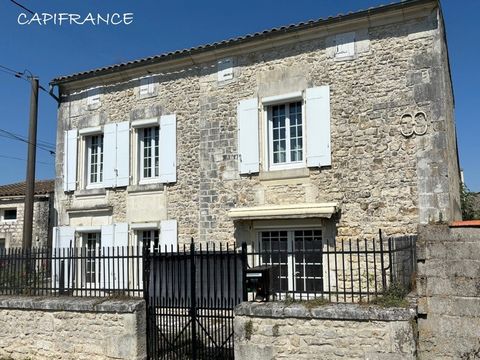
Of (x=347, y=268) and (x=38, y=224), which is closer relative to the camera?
(x=347, y=268)

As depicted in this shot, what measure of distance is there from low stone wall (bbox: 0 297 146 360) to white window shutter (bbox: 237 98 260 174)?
4689 millimetres

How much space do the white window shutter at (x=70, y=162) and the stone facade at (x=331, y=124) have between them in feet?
1.02

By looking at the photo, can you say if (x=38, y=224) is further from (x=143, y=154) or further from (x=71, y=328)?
(x=71, y=328)

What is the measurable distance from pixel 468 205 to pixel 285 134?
6.29 metres

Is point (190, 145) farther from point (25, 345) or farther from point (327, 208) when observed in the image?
point (25, 345)

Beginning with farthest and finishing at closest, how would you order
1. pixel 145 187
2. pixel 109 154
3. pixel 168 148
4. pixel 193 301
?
pixel 109 154 < pixel 145 187 < pixel 168 148 < pixel 193 301

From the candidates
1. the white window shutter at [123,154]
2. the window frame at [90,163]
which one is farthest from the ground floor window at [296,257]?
the window frame at [90,163]

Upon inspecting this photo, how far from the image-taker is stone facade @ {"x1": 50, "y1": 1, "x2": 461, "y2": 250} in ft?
31.1

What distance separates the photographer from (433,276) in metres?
5.77

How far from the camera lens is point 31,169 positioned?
45.3 feet

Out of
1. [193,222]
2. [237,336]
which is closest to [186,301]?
[237,336]

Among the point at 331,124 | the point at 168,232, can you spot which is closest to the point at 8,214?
the point at 168,232

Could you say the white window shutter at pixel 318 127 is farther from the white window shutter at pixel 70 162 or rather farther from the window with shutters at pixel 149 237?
the white window shutter at pixel 70 162

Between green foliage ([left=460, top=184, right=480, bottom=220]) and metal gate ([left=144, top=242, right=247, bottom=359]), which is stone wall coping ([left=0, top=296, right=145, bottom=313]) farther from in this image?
green foliage ([left=460, top=184, right=480, bottom=220])
